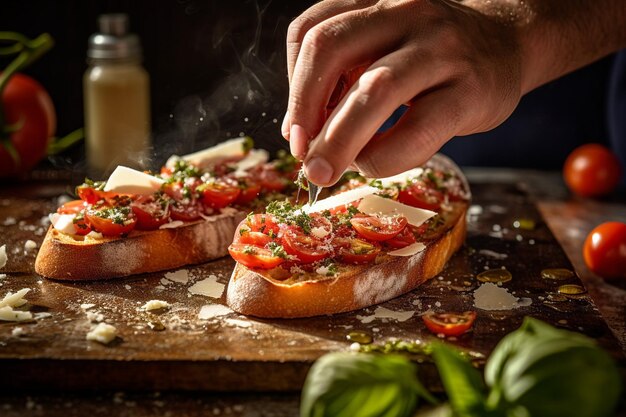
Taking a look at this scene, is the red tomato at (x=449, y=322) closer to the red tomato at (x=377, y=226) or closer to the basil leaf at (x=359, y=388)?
the red tomato at (x=377, y=226)

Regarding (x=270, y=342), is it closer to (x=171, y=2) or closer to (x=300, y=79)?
(x=300, y=79)

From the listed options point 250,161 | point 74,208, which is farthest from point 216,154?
point 74,208

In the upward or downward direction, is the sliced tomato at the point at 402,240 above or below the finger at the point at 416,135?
below

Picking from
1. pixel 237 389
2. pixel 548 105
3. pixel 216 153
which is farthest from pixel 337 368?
pixel 548 105

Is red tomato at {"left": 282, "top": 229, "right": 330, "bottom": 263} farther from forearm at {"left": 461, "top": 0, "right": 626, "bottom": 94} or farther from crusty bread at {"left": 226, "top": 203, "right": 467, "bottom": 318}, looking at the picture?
forearm at {"left": 461, "top": 0, "right": 626, "bottom": 94}

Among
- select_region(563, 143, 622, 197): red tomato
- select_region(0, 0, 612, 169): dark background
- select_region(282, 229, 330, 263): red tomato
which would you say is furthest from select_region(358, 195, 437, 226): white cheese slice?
select_region(563, 143, 622, 197): red tomato

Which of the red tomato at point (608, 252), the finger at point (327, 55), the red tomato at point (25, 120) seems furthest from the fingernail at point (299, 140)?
the red tomato at point (25, 120)
